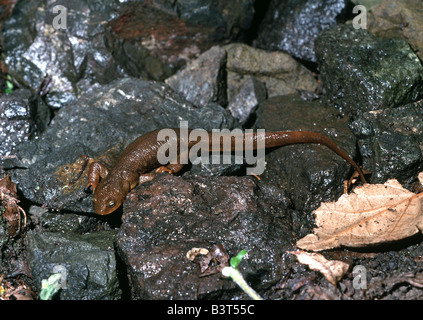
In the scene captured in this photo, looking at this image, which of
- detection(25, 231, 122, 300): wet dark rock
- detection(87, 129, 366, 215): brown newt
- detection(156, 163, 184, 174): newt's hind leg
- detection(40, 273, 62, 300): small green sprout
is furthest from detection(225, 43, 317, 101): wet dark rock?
detection(40, 273, 62, 300): small green sprout

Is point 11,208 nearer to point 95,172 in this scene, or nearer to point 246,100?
point 95,172

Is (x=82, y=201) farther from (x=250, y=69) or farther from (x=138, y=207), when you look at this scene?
(x=250, y=69)

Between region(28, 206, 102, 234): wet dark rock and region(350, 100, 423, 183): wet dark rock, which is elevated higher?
region(350, 100, 423, 183): wet dark rock

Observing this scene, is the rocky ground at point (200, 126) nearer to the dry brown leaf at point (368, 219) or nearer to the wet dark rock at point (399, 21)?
the wet dark rock at point (399, 21)

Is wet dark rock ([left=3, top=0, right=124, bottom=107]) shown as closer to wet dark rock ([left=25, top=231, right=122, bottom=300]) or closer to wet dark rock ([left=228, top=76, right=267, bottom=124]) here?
wet dark rock ([left=228, top=76, right=267, bottom=124])

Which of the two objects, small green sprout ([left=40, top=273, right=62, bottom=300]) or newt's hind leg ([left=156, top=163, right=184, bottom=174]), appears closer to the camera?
small green sprout ([left=40, top=273, right=62, bottom=300])

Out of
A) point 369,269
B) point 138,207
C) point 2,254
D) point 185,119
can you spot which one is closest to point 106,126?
point 185,119

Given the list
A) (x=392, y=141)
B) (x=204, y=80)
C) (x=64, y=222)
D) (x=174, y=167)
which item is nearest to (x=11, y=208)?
(x=64, y=222)
